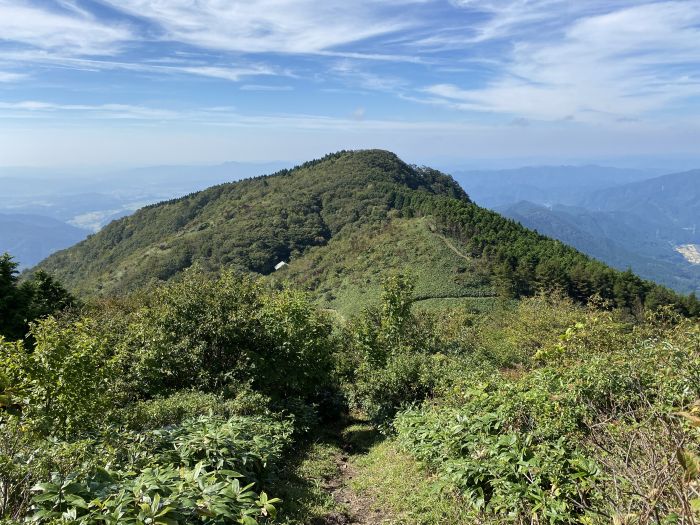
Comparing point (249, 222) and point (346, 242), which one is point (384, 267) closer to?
point (346, 242)

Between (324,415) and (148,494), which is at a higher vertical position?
(148,494)

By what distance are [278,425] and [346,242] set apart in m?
77.7

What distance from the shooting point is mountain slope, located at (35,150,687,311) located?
5772cm

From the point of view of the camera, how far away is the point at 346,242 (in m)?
87.0

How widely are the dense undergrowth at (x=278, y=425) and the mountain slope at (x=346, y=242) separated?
12.0 m

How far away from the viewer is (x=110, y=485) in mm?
4270

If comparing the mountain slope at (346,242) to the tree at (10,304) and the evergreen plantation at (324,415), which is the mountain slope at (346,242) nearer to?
the evergreen plantation at (324,415)

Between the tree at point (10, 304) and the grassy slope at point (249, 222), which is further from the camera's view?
the grassy slope at point (249, 222)

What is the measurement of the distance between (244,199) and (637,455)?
13542 cm

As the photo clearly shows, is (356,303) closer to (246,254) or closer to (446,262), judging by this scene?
(446,262)

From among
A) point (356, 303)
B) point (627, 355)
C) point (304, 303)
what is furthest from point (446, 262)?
point (627, 355)

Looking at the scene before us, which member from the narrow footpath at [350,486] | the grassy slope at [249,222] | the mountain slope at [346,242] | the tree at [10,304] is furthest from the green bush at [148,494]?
the grassy slope at [249,222]

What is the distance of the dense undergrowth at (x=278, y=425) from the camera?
3.92 metres

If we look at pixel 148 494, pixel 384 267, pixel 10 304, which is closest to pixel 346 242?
pixel 384 267
